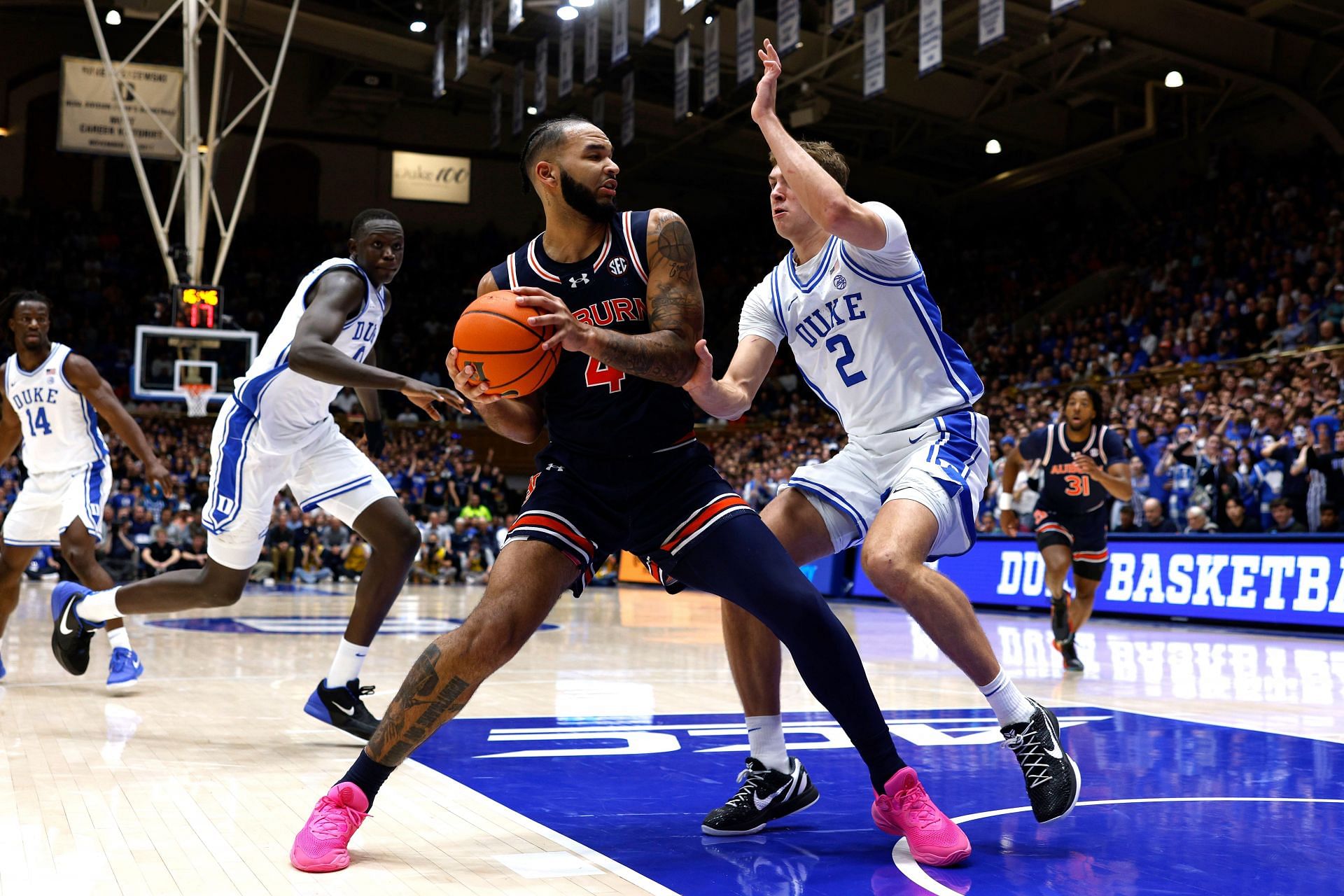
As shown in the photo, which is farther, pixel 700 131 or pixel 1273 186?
pixel 700 131

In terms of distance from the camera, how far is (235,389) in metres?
5.49

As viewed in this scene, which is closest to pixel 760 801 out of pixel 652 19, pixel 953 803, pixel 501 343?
pixel 953 803

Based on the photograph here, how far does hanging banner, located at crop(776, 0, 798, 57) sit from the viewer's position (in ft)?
54.0

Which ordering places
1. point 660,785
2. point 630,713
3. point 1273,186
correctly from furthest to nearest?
point 1273,186, point 630,713, point 660,785

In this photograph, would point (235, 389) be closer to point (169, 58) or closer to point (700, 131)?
point (700, 131)

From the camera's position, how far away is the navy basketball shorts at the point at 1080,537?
8.52m

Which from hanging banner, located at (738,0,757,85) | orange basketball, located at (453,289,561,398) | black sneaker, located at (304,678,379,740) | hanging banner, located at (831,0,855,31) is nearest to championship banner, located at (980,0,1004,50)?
hanging banner, located at (831,0,855,31)

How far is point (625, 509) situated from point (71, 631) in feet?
12.9

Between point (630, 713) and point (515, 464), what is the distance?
75.0 ft

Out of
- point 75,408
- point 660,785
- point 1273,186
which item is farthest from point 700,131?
point 660,785

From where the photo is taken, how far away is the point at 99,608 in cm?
601

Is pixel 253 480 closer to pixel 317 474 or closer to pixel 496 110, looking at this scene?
pixel 317 474

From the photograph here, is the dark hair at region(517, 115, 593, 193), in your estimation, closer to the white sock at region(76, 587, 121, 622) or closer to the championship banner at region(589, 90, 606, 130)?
the white sock at region(76, 587, 121, 622)

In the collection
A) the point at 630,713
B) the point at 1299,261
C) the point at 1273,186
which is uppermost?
the point at 1273,186
